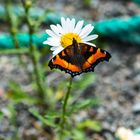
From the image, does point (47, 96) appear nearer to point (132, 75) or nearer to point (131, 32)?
point (132, 75)

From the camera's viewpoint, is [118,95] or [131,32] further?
[131,32]

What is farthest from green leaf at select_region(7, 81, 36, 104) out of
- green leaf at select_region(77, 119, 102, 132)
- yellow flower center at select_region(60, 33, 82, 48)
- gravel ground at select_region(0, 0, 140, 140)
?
yellow flower center at select_region(60, 33, 82, 48)

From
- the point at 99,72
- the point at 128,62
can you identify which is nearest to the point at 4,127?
the point at 99,72

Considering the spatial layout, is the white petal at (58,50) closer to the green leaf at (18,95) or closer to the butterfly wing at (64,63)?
the butterfly wing at (64,63)

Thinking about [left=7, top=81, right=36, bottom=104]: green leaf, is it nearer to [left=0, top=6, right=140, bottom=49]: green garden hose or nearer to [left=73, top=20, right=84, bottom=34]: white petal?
[left=0, top=6, right=140, bottom=49]: green garden hose

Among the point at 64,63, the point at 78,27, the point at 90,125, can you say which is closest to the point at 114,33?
the point at 90,125

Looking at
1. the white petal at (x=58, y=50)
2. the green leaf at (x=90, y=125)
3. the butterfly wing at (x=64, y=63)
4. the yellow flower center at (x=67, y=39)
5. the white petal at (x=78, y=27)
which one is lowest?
the butterfly wing at (x=64, y=63)

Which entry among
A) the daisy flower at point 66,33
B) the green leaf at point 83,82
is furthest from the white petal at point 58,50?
the green leaf at point 83,82
